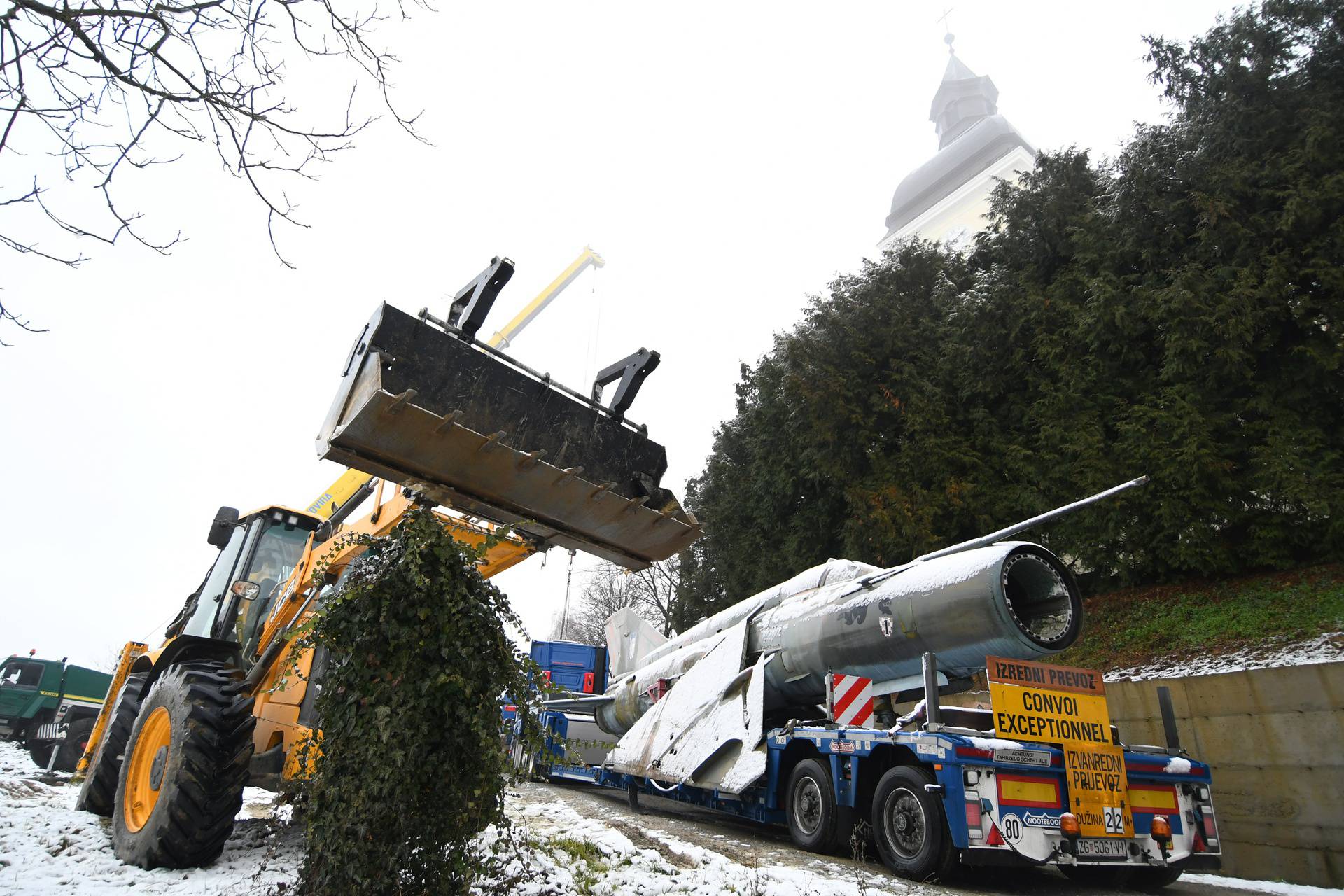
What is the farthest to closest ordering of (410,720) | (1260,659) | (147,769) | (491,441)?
1. (1260,659)
2. (147,769)
3. (491,441)
4. (410,720)

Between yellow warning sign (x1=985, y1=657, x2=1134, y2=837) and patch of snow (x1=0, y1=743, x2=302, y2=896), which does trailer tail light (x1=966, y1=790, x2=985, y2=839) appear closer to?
yellow warning sign (x1=985, y1=657, x2=1134, y2=837)

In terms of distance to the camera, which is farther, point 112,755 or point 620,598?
point 620,598

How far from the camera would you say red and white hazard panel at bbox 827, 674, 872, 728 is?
242 inches

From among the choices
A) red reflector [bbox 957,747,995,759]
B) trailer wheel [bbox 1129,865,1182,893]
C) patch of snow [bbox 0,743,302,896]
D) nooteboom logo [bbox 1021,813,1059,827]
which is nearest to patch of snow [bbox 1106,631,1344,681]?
trailer wheel [bbox 1129,865,1182,893]

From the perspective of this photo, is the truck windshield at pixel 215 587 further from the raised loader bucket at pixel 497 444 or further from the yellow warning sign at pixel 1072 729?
the yellow warning sign at pixel 1072 729

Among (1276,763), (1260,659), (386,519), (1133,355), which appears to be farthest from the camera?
(1133,355)

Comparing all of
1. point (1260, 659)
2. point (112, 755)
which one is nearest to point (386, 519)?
point (112, 755)

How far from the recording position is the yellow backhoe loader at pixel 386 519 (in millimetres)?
4520

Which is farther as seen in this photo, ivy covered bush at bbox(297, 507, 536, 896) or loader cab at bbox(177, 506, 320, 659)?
loader cab at bbox(177, 506, 320, 659)

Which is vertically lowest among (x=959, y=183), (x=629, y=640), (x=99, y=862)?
(x=99, y=862)

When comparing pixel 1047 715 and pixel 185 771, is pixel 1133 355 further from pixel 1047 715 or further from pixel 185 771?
pixel 185 771

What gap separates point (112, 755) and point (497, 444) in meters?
4.10

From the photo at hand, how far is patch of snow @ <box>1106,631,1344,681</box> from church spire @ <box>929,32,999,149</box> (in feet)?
146

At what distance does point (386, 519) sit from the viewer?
5.23 meters
